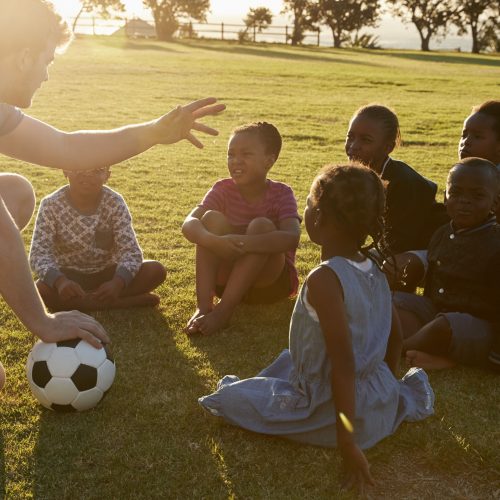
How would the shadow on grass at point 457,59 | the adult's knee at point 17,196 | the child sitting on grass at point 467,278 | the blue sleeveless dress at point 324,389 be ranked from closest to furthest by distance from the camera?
the blue sleeveless dress at point 324,389, the child sitting on grass at point 467,278, the adult's knee at point 17,196, the shadow on grass at point 457,59

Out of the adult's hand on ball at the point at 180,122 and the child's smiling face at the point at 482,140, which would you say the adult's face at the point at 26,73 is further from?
the child's smiling face at the point at 482,140

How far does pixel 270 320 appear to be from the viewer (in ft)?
15.7

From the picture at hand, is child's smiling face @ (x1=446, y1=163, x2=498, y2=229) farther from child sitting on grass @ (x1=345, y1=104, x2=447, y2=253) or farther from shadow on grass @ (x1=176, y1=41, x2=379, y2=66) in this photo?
shadow on grass @ (x1=176, y1=41, x2=379, y2=66)

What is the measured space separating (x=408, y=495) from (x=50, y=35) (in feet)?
9.06

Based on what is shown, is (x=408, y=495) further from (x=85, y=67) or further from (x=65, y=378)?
(x=85, y=67)

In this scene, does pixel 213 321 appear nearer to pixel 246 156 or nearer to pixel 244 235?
pixel 244 235

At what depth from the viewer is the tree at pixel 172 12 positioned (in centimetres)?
5691

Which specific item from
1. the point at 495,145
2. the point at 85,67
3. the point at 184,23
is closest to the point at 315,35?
the point at 184,23

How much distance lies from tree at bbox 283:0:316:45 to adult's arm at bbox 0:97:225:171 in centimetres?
6139

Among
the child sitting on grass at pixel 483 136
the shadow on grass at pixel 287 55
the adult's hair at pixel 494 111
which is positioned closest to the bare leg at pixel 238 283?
the child sitting on grass at pixel 483 136

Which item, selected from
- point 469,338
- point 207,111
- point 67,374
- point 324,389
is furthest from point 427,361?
point 67,374

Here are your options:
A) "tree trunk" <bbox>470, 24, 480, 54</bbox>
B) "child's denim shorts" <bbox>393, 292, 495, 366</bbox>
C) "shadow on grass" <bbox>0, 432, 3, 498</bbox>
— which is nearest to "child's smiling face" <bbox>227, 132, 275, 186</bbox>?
"child's denim shorts" <bbox>393, 292, 495, 366</bbox>

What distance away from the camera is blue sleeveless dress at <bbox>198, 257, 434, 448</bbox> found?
122 inches

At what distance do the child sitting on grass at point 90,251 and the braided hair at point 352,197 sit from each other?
7.09 ft
